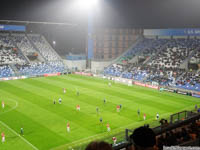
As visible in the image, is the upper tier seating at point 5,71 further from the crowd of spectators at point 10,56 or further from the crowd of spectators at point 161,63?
the crowd of spectators at point 161,63

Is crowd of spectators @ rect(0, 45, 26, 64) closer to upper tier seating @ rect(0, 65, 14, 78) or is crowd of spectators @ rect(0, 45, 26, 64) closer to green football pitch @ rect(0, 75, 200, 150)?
upper tier seating @ rect(0, 65, 14, 78)

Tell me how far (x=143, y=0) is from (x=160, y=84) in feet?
57.3

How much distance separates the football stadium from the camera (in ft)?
71.2

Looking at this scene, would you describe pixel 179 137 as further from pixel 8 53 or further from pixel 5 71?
pixel 8 53

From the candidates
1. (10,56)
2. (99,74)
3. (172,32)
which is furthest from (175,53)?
(10,56)

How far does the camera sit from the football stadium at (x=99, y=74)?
21.7 meters

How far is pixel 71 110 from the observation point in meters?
29.8

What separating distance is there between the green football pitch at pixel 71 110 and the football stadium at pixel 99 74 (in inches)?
4.0

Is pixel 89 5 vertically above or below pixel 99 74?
above

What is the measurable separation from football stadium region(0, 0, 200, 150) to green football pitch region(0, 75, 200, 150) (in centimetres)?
10

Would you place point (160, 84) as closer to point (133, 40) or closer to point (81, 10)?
point (133, 40)

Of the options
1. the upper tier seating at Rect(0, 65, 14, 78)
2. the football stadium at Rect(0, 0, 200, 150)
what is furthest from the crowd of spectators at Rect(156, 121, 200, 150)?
the upper tier seating at Rect(0, 65, 14, 78)

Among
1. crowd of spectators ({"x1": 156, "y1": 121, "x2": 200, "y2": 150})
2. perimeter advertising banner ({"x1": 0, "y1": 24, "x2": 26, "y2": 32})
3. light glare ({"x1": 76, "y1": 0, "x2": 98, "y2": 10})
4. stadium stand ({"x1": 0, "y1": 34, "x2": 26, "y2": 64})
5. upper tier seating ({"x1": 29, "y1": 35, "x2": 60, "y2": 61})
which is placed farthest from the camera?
upper tier seating ({"x1": 29, "y1": 35, "x2": 60, "y2": 61})

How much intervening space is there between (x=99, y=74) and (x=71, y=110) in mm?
27927
